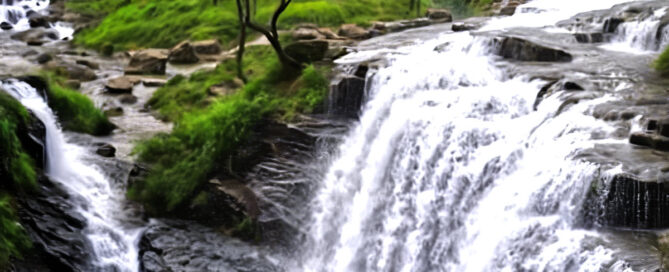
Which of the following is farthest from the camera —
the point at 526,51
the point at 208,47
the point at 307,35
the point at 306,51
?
A: the point at 208,47

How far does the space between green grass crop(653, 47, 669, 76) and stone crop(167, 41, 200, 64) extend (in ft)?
55.6

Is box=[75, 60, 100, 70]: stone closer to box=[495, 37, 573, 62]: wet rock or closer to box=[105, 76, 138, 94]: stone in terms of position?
box=[105, 76, 138, 94]: stone

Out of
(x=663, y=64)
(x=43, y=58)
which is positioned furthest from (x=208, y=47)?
(x=663, y=64)

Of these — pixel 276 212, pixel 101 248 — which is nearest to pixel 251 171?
pixel 276 212

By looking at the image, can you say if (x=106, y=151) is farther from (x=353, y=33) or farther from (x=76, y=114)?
(x=353, y=33)

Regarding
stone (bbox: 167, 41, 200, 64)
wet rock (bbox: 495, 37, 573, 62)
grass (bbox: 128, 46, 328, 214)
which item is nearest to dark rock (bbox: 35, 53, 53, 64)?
stone (bbox: 167, 41, 200, 64)

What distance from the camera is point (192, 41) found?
28312 millimetres

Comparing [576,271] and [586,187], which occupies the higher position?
[586,187]

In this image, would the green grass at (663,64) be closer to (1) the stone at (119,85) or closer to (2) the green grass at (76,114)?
(2) the green grass at (76,114)

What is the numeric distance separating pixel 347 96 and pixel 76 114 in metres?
7.37

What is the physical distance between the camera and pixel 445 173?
40.7 feet

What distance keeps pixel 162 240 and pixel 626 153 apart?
353 inches

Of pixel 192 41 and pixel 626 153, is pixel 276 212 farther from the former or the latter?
pixel 192 41

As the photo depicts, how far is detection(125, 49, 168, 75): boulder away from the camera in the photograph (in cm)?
2502
